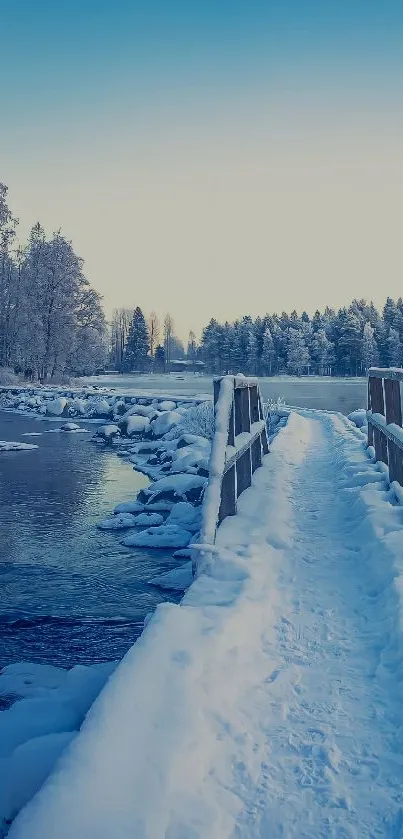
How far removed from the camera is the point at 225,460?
4.96 metres

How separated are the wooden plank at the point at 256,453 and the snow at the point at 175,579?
236 cm

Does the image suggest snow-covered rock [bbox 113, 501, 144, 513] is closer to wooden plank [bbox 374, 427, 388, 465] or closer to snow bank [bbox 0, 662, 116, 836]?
wooden plank [bbox 374, 427, 388, 465]

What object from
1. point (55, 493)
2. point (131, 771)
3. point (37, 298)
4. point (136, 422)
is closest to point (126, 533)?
point (55, 493)

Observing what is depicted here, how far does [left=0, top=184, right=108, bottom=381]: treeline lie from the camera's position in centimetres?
3875

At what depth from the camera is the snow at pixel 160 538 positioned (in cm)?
805

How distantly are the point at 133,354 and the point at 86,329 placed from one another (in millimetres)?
57273

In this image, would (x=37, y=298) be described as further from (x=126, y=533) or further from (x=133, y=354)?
(x=133, y=354)

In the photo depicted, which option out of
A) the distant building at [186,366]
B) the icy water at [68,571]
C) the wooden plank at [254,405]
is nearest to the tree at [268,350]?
the distant building at [186,366]

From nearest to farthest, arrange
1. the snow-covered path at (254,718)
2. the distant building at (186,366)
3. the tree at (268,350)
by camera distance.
A: the snow-covered path at (254,718) < the tree at (268,350) < the distant building at (186,366)

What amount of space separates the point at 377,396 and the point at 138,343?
91.3m

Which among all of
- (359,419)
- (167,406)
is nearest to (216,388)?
(359,419)

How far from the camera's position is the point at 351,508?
20.8ft

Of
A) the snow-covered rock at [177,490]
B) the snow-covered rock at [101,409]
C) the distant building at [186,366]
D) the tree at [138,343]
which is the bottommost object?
the snow-covered rock at [177,490]

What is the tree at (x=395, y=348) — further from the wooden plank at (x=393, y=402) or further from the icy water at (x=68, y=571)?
the wooden plank at (x=393, y=402)
